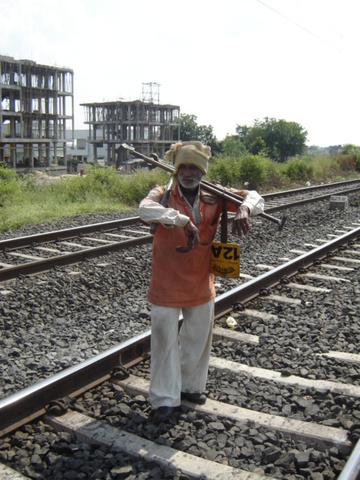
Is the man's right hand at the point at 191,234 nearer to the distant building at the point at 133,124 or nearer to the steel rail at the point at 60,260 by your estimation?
the steel rail at the point at 60,260

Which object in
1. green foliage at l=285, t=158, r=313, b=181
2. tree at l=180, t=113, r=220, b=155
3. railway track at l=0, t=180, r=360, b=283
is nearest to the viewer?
railway track at l=0, t=180, r=360, b=283

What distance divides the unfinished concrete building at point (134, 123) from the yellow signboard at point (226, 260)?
76137mm

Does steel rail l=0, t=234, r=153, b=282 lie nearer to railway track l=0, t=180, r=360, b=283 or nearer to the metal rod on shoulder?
railway track l=0, t=180, r=360, b=283

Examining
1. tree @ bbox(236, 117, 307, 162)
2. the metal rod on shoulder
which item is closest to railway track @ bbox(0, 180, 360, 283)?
the metal rod on shoulder

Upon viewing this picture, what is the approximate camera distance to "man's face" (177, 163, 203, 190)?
11.6 feet

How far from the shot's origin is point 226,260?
3.64 metres

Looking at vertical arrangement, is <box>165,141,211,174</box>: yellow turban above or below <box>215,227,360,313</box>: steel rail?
above

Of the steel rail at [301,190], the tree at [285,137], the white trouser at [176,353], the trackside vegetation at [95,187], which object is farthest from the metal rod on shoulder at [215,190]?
the tree at [285,137]

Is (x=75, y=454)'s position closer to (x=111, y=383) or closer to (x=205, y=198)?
(x=111, y=383)

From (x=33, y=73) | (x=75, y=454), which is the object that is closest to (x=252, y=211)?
(x=75, y=454)

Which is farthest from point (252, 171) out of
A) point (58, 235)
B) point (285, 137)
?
point (285, 137)

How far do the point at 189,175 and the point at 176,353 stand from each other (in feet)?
3.81

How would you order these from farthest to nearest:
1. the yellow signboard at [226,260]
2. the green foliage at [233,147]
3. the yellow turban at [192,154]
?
the green foliage at [233,147] → the yellow signboard at [226,260] → the yellow turban at [192,154]

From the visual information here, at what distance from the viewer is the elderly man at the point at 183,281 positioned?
3.51m
